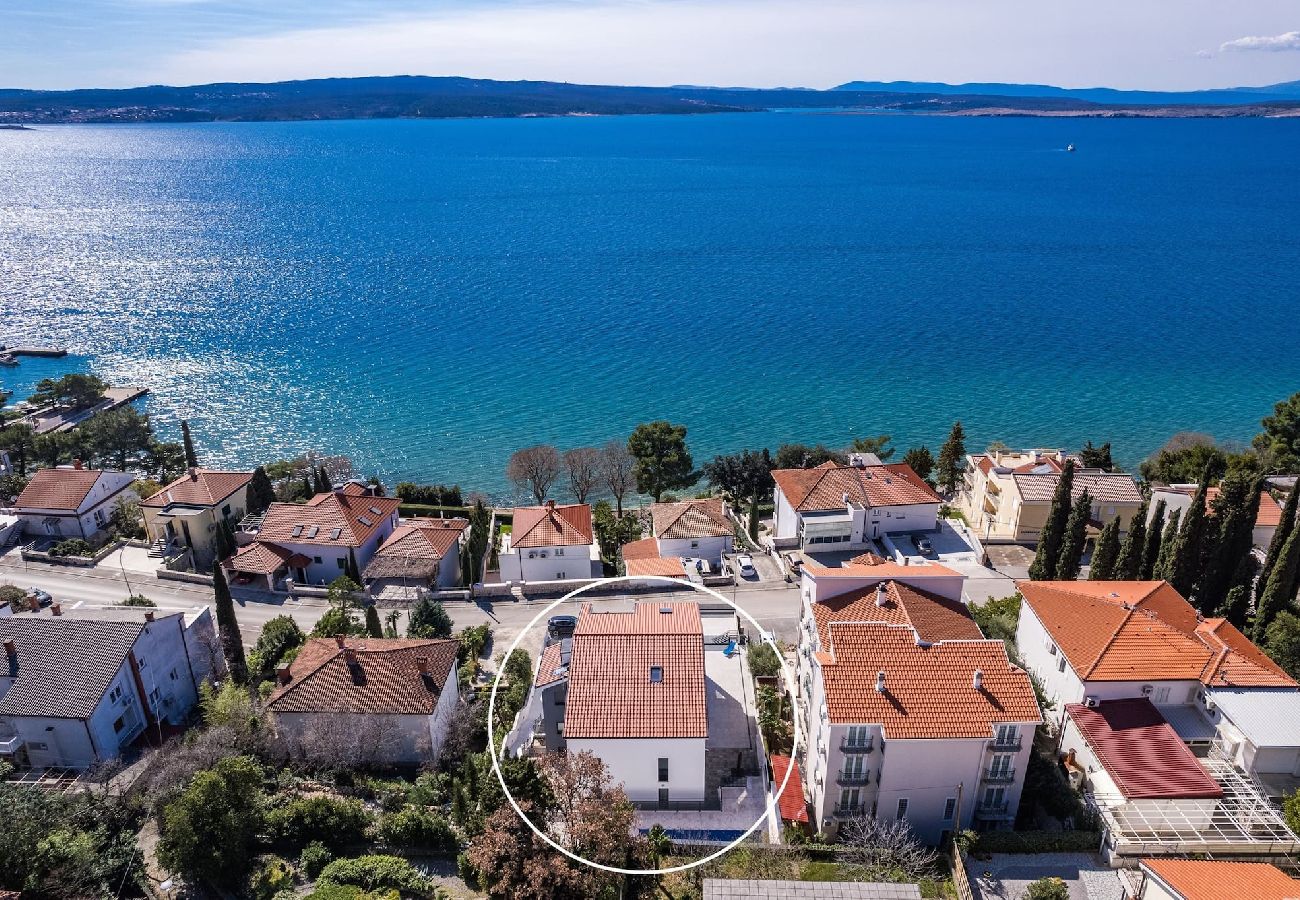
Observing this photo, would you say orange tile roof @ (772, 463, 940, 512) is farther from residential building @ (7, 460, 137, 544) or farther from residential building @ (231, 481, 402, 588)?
residential building @ (7, 460, 137, 544)

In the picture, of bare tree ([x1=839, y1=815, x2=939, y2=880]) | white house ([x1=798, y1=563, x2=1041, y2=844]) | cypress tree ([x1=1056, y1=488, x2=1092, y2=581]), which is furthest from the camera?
cypress tree ([x1=1056, y1=488, x2=1092, y2=581])

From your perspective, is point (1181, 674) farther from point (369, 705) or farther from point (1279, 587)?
point (369, 705)

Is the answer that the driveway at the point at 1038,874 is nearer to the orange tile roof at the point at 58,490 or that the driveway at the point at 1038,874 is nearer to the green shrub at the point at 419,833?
the green shrub at the point at 419,833

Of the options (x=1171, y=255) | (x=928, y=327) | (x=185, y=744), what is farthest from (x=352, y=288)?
(x=1171, y=255)

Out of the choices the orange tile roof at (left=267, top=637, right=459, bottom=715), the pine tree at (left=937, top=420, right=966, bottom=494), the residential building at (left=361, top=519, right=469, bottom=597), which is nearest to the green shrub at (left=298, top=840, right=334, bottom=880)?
the orange tile roof at (left=267, top=637, right=459, bottom=715)

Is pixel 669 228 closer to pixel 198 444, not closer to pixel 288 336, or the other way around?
pixel 288 336

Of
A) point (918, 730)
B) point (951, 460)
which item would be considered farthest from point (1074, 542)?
point (918, 730)
